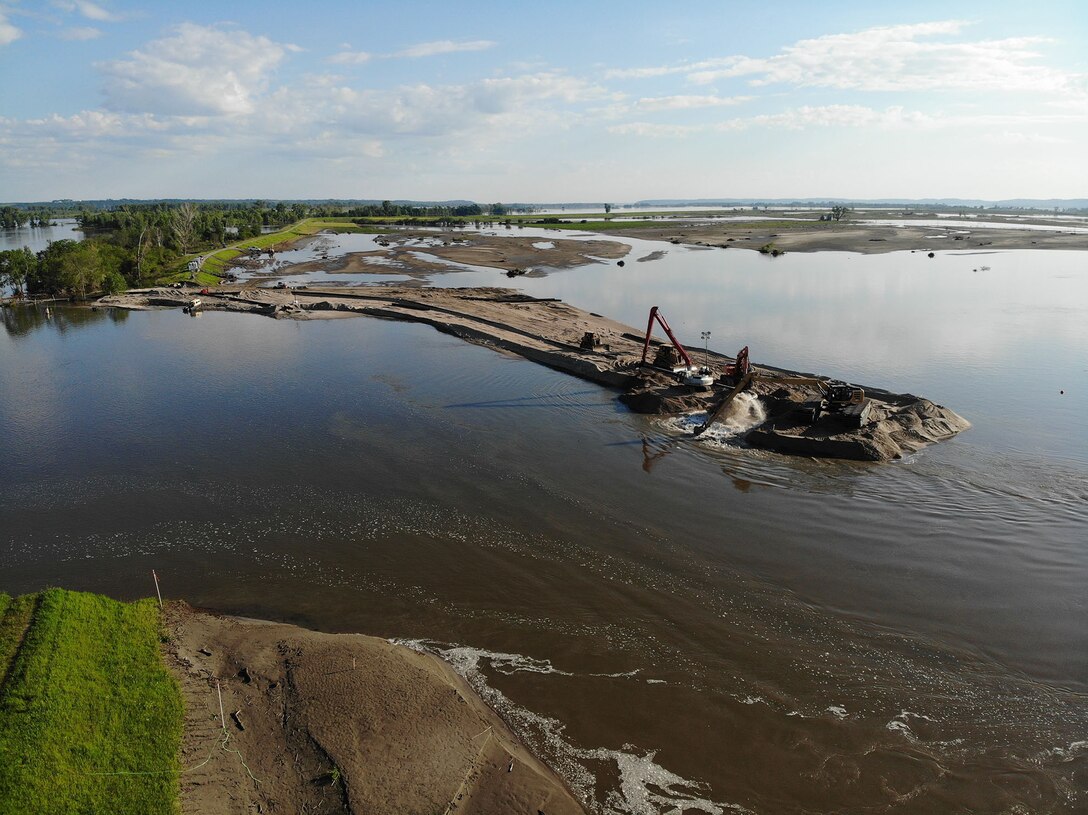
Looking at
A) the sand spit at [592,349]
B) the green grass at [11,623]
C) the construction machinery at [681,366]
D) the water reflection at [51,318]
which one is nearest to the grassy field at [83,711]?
the green grass at [11,623]

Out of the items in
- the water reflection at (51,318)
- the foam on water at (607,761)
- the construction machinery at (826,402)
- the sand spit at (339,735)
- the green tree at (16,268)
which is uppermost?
the green tree at (16,268)

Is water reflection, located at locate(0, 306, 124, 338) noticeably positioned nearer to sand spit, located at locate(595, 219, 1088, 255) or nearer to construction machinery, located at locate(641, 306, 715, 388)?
construction machinery, located at locate(641, 306, 715, 388)

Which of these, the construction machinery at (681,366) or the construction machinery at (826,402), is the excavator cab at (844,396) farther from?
the construction machinery at (681,366)

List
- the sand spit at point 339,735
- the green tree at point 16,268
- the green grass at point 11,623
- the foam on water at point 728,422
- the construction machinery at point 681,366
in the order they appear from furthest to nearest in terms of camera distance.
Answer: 1. the green tree at point 16,268
2. the construction machinery at point 681,366
3. the foam on water at point 728,422
4. the green grass at point 11,623
5. the sand spit at point 339,735

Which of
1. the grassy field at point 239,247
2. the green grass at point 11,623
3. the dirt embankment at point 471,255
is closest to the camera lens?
the green grass at point 11,623

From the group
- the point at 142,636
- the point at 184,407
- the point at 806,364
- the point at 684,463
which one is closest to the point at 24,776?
the point at 142,636
